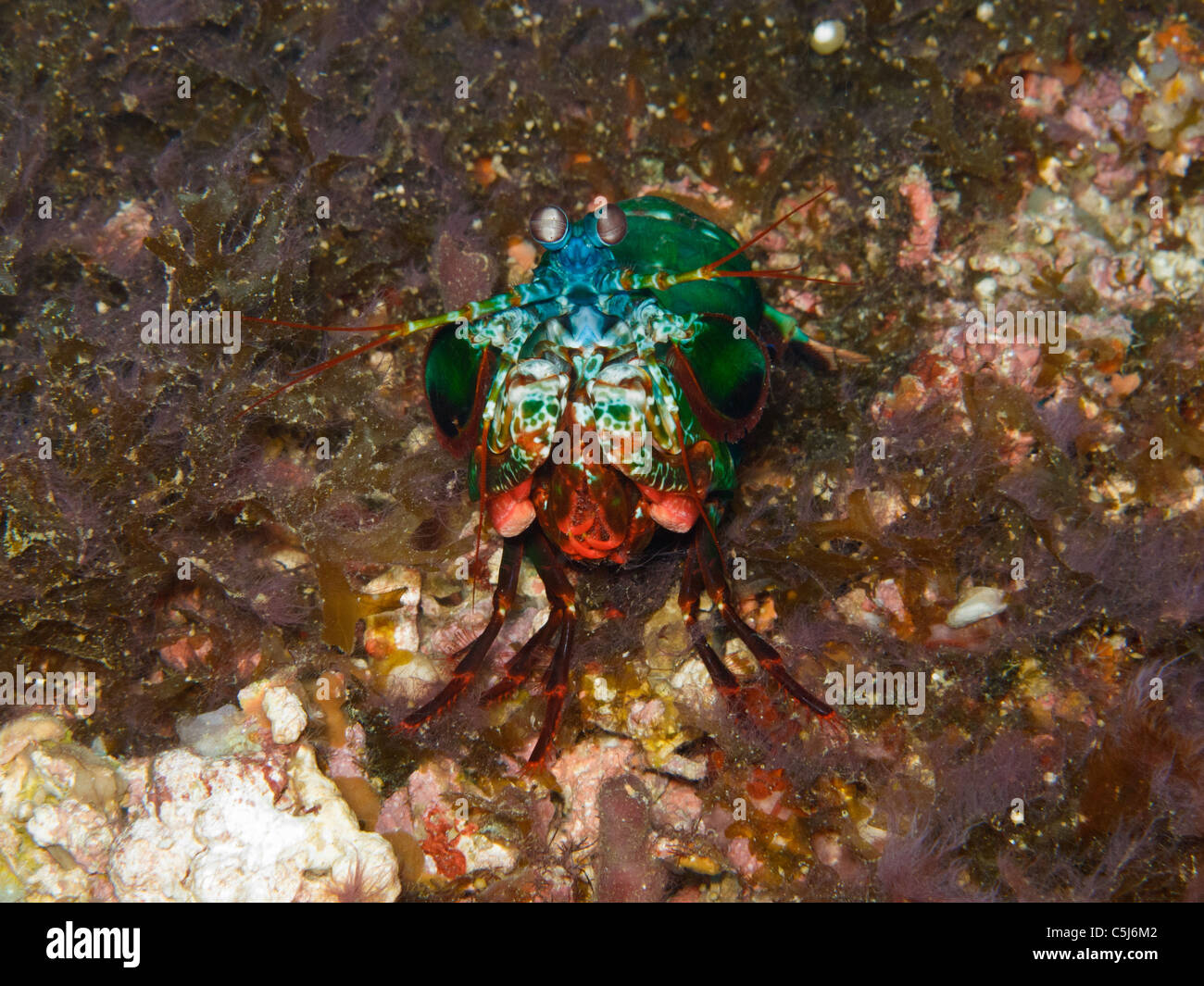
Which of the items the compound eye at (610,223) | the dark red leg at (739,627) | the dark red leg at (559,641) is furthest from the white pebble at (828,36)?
the dark red leg at (559,641)

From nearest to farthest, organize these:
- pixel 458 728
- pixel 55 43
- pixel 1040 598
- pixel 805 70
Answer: pixel 1040 598 < pixel 458 728 < pixel 55 43 < pixel 805 70

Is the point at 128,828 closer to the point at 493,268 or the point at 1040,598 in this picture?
the point at 493,268

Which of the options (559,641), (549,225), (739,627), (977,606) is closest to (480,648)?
(559,641)

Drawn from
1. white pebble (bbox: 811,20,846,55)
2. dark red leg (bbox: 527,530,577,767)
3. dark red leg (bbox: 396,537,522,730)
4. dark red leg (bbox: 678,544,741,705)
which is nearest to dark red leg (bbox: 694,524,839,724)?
dark red leg (bbox: 678,544,741,705)

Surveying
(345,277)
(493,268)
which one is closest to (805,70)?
(493,268)

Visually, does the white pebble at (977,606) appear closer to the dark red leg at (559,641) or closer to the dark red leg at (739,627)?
the dark red leg at (739,627)

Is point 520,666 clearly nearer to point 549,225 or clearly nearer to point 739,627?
point 739,627
